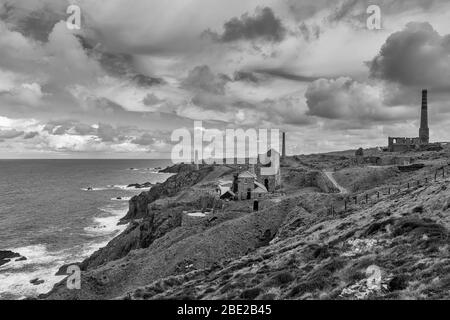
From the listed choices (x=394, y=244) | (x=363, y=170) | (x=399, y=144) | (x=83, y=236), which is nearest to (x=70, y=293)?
(x=394, y=244)

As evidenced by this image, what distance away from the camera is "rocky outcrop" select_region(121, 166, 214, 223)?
101731 millimetres

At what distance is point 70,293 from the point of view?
38.0m

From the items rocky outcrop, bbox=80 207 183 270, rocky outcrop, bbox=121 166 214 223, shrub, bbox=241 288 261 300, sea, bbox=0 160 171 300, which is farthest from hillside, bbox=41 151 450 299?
rocky outcrop, bbox=121 166 214 223

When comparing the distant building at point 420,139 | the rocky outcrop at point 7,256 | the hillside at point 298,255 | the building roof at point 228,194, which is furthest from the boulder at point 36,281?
the distant building at point 420,139

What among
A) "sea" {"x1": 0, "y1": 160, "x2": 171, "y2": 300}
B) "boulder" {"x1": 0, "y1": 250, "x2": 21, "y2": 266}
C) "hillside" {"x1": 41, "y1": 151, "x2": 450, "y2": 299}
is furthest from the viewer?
"boulder" {"x1": 0, "y1": 250, "x2": 21, "y2": 266}

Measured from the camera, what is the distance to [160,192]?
112250 mm

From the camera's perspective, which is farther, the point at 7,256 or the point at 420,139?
the point at 420,139

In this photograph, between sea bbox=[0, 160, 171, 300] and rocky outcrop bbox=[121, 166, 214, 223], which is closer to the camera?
sea bbox=[0, 160, 171, 300]

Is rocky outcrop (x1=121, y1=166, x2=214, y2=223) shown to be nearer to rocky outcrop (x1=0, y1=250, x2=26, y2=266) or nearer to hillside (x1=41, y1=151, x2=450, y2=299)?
rocky outcrop (x1=0, y1=250, x2=26, y2=266)

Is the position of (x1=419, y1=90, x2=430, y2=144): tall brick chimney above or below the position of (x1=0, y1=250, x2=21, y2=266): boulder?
above

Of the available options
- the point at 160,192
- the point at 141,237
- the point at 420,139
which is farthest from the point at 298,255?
the point at 420,139

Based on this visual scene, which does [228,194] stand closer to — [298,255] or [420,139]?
[298,255]

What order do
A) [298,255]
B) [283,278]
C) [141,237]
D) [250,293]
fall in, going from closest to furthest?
[250,293]
[283,278]
[298,255]
[141,237]
